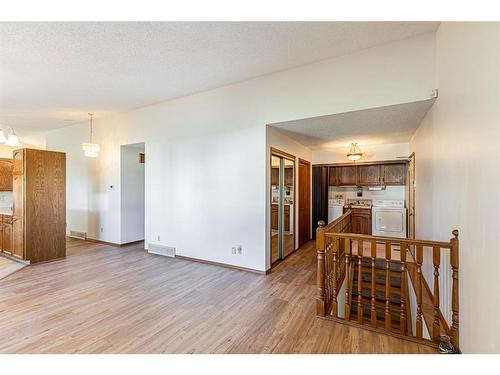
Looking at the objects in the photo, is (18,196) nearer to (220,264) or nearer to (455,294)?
(220,264)

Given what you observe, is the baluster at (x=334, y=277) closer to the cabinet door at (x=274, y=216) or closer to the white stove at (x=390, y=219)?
the cabinet door at (x=274, y=216)

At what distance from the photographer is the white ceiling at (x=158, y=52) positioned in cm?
259

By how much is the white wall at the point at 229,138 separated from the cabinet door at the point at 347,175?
3489mm

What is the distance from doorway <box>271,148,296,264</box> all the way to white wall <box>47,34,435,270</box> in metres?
0.58

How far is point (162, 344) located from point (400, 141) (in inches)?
233

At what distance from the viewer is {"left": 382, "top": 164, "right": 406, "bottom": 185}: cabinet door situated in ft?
19.6

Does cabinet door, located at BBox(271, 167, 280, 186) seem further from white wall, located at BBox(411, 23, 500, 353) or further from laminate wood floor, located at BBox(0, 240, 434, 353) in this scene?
white wall, located at BBox(411, 23, 500, 353)

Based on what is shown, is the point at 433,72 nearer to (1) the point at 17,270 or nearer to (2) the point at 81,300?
(2) the point at 81,300

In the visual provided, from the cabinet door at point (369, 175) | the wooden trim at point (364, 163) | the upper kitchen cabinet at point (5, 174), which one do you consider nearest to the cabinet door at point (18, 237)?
the upper kitchen cabinet at point (5, 174)

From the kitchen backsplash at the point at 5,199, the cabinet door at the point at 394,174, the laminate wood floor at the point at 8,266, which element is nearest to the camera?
the laminate wood floor at the point at 8,266

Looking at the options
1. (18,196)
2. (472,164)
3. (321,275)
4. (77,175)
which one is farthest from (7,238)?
(472,164)

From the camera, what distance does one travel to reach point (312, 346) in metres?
2.12
